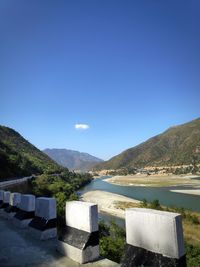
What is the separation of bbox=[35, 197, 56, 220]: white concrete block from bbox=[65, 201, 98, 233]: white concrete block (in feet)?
2.44

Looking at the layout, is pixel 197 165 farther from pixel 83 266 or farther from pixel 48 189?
pixel 83 266

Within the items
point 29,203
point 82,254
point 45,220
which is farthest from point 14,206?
point 82,254

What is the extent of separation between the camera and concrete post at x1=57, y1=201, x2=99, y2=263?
4018 mm

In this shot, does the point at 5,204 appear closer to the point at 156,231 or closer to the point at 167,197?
the point at 156,231

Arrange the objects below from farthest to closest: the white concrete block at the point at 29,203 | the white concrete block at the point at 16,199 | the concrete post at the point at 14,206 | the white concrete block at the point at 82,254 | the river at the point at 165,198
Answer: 1. the river at the point at 165,198
2. the white concrete block at the point at 16,199
3. the concrete post at the point at 14,206
4. the white concrete block at the point at 29,203
5. the white concrete block at the point at 82,254

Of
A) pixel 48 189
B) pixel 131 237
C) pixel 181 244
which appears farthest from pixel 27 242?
pixel 48 189

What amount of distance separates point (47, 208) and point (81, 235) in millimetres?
1230

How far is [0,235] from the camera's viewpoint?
235 inches

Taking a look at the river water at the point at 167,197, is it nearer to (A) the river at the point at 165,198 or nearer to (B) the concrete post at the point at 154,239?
(A) the river at the point at 165,198

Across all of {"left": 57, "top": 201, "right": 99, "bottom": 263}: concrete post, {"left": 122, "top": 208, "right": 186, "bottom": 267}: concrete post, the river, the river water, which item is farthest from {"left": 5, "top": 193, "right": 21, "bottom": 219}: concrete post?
the river water

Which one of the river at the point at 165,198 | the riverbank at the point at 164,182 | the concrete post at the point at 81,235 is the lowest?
the river at the point at 165,198

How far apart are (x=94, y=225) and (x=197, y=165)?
168587 mm

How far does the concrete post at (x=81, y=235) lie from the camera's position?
Result: 13.2ft

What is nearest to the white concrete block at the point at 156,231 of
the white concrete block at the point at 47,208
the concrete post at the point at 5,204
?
the white concrete block at the point at 47,208
